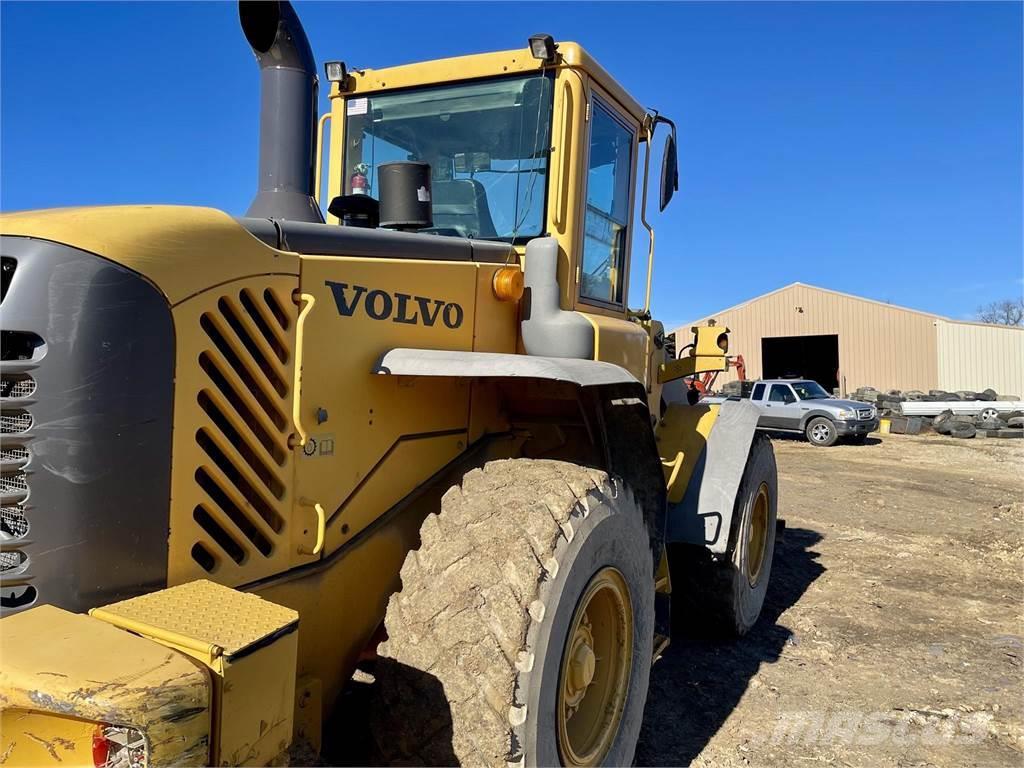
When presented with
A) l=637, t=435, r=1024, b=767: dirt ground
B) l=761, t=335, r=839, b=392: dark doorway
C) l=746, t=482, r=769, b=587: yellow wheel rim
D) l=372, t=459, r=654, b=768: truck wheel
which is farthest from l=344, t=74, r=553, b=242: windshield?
l=761, t=335, r=839, b=392: dark doorway

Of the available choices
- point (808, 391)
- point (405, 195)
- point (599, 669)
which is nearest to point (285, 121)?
point (405, 195)

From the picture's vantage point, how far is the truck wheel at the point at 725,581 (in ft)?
15.1

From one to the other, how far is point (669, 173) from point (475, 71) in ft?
4.16

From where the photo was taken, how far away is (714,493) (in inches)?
169

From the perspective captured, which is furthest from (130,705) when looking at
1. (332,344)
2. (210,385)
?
(332,344)

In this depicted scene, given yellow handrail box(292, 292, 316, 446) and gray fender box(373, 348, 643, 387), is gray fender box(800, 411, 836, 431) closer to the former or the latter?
gray fender box(373, 348, 643, 387)

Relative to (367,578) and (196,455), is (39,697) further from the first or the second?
(367,578)

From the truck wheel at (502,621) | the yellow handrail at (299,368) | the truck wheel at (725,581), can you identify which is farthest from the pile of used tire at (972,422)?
the yellow handrail at (299,368)

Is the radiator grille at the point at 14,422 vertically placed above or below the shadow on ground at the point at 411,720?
above

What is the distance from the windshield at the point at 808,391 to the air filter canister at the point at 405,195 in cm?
1873

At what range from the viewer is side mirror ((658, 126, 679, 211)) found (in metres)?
4.18

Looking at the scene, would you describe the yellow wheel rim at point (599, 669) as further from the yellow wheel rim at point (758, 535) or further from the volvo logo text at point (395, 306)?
the yellow wheel rim at point (758, 535)

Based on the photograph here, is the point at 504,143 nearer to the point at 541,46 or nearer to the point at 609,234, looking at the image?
the point at 541,46

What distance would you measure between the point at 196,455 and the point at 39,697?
0.71 m
